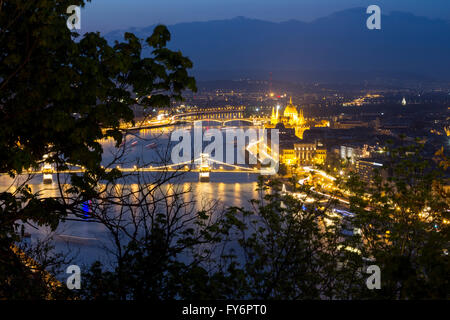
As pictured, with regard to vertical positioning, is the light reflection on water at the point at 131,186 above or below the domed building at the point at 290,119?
below

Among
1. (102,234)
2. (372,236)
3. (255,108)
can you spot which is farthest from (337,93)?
(372,236)

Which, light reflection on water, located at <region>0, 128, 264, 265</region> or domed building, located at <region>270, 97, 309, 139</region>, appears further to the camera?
domed building, located at <region>270, 97, 309, 139</region>

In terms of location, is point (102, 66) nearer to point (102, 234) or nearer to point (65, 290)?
point (65, 290)

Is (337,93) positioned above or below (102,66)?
above

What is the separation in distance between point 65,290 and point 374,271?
119cm

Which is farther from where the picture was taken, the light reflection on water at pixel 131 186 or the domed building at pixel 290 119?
the domed building at pixel 290 119

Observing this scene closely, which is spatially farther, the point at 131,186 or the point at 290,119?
the point at 290,119

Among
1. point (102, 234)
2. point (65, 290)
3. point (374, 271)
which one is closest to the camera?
point (65, 290)

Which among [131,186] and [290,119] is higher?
[290,119]

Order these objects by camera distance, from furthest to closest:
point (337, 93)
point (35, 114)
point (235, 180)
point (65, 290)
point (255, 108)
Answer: point (337, 93) < point (255, 108) < point (235, 180) < point (65, 290) < point (35, 114)

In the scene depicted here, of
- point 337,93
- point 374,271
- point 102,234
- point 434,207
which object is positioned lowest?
point 102,234

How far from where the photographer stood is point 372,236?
2.13m

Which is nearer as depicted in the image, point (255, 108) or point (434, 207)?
point (434, 207)

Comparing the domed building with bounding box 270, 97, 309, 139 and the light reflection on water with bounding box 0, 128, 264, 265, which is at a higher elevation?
the domed building with bounding box 270, 97, 309, 139
